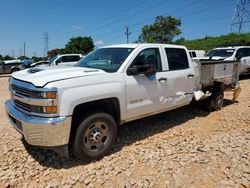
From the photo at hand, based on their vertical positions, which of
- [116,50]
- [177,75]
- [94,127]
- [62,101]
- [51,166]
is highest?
[116,50]

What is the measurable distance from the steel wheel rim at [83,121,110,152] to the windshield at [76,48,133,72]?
0.99 meters

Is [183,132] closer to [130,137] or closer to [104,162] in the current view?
[130,137]

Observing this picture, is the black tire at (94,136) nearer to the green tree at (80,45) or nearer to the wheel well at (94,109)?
the wheel well at (94,109)

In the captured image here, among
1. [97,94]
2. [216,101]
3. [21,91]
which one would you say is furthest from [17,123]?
[216,101]

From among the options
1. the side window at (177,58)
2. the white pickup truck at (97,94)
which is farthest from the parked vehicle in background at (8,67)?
the side window at (177,58)

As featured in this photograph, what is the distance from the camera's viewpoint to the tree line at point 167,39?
29.0 meters

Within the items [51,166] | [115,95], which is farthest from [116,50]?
[51,166]

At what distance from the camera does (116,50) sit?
4.67 meters

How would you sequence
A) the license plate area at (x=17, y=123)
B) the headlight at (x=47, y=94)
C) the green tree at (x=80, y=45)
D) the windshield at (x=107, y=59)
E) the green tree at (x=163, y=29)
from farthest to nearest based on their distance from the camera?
the green tree at (x=80, y=45)
the green tree at (x=163, y=29)
the windshield at (x=107, y=59)
the license plate area at (x=17, y=123)
the headlight at (x=47, y=94)

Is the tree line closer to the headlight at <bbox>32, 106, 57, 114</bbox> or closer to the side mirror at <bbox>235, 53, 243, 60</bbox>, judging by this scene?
the side mirror at <bbox>235, 53, 243, 60</bbox>

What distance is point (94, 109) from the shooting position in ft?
12.1

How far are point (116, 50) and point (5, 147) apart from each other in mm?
2779

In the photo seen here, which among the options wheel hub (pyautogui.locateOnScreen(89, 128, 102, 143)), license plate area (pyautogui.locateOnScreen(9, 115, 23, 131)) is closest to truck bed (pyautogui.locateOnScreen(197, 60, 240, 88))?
wheel hub (pyautogui.locateOnScreen(89, 128, 102, 143))

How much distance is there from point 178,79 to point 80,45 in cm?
4625
